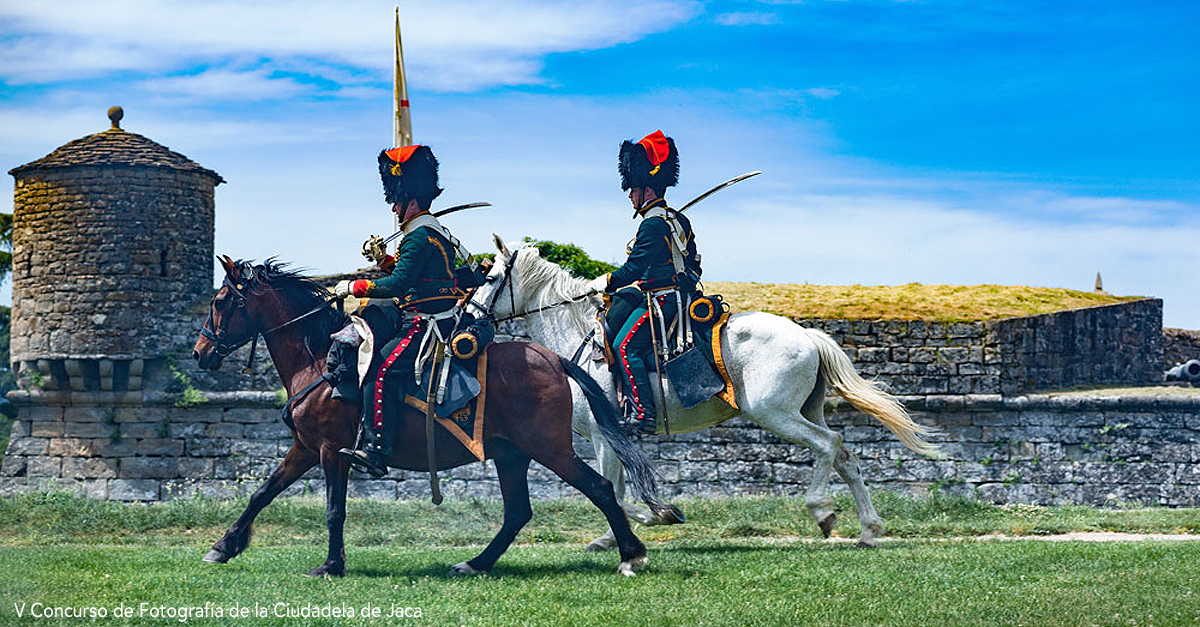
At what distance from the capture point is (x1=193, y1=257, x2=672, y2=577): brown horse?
24.3 feet

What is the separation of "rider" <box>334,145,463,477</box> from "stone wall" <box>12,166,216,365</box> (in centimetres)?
837

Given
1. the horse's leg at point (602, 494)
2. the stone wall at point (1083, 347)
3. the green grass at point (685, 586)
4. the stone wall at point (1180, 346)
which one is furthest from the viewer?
the stone wall at point (1180, 346)

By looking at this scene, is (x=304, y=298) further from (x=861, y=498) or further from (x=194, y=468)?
(x=194, y=468)

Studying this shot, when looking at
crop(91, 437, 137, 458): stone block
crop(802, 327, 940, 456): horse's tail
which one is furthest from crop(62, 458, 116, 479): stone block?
crop(802, 327, 940, 456): horse's tail

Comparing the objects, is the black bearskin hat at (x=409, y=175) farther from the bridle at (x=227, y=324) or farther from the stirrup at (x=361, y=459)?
the stirrup at (x=361, y=459)

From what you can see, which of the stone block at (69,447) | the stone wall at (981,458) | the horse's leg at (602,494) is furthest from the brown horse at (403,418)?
the stone block at (69,447)

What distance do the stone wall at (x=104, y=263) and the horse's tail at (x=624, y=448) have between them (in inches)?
365

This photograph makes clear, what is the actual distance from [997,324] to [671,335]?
6.52 meters

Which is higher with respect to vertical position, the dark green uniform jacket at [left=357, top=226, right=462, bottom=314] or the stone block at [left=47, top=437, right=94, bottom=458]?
the dark green uniform jacket at [left=357, top=226, right=462, bottom=314]

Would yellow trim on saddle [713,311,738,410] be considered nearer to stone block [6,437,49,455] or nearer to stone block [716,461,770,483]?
stone block [716,461,770,483]

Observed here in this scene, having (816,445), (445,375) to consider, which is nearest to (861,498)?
(816,445)

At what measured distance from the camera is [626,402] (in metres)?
9.16

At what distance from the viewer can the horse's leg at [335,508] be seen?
24.4 ft

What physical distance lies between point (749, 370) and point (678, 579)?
2295 millimetres
